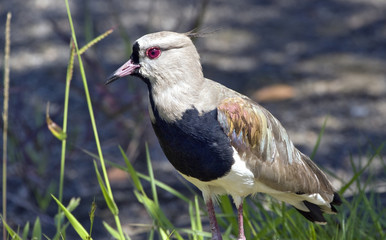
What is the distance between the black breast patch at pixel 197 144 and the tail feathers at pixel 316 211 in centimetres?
59

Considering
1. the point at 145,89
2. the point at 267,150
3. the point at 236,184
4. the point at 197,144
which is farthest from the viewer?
the point at 145,89

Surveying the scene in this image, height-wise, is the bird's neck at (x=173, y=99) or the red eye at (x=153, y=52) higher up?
the red eye at (x=153, y=52)

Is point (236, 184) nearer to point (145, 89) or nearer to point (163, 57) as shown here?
point (163, 57)

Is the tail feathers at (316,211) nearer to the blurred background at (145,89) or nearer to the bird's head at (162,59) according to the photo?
the blurred background at (145,89)

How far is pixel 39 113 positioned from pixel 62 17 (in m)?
1.67

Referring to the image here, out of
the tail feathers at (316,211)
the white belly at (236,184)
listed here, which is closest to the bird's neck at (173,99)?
the white belly at (236,184)

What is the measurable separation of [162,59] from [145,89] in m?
2.61

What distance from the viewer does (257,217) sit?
11.8 ft

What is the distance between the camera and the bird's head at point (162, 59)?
3.09 m

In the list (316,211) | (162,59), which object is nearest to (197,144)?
(162,59)

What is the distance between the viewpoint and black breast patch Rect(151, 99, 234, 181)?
3021 millimetres

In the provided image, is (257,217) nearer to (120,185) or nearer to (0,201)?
(120,185)

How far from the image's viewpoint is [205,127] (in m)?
3.04

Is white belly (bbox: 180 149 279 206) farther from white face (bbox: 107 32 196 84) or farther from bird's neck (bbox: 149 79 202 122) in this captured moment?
white face (bbox: 107 32 196 84)
